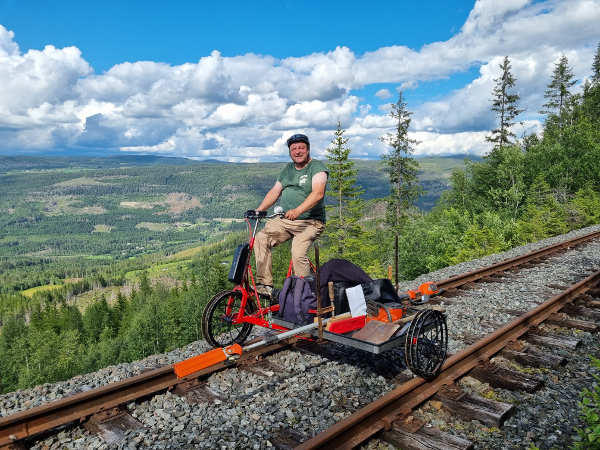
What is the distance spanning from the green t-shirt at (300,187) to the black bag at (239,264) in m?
1.02

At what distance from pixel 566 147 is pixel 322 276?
3598cm

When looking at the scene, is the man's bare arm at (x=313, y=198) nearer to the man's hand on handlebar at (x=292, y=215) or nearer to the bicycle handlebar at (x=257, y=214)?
the man's hand on handlebar at (x=292, y=215)

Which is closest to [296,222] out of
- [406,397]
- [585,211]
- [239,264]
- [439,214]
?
[239,264]

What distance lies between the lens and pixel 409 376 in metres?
5.20

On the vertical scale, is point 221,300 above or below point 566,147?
below

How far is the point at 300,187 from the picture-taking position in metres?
6.24

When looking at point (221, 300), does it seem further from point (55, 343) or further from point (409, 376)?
point (55, 343)

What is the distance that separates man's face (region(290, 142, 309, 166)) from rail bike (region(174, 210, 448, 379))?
36.8 inches

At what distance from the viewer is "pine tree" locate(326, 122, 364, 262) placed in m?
30.7

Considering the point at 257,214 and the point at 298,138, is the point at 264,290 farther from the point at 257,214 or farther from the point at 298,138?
the point at 298,138

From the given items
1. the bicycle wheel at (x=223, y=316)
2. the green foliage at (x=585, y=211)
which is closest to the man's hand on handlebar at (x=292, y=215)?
the bicycle wheel at (x=223, y=316)

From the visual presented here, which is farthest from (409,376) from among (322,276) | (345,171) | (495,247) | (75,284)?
(75,284)

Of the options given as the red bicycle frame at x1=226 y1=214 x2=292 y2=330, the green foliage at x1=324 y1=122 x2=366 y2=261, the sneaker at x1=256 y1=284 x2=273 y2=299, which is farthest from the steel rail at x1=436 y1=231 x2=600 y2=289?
the green foliage at x1=324 y1=122 x2=366 y2=261

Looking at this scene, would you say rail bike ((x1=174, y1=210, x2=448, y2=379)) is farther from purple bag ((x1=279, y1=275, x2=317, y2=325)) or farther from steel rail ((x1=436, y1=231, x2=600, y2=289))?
steel rail ((x1=436, y1=231, x2=600, y2=289))
